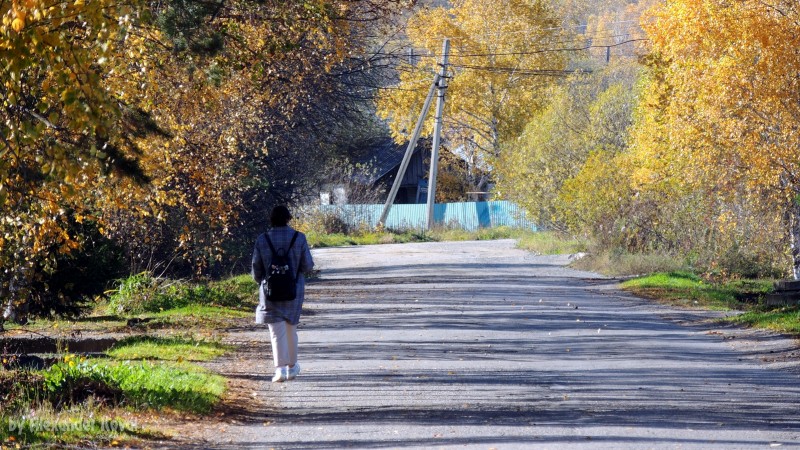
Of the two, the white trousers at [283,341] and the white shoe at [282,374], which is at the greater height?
the white trousers at [283,341]

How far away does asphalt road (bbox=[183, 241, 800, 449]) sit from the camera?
830 cm

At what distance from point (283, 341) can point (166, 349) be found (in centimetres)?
291

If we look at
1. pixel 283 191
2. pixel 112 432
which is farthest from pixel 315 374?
pixel 283 191

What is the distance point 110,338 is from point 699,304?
11.4 meters

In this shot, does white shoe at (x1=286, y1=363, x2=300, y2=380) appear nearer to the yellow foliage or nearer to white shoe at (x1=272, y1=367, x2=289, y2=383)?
white shoe at (x1=272, y1=367, x2=289, y2=383)

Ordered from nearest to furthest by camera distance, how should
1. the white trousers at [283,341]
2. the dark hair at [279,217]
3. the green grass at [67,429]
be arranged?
1. the green grass at [67,429]
2. the white trousers at [283,341]
3. the dark hair at [279,217]

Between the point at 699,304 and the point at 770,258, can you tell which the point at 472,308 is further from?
the point at 770,258

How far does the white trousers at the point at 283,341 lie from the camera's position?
36.8 ft

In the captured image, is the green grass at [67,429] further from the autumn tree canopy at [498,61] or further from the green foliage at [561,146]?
the autumn tree canopy at [498,61]

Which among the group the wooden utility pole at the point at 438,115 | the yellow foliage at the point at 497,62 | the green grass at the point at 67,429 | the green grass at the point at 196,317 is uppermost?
the yellow foliage at the point at 497,62

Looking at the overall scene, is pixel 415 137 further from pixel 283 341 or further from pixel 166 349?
pixel 283 341

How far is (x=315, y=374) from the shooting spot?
11734 millimetres

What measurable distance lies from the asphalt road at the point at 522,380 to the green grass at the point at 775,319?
0.46m

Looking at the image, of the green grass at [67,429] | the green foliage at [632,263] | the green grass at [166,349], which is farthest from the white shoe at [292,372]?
the green foliage at [632,263]
